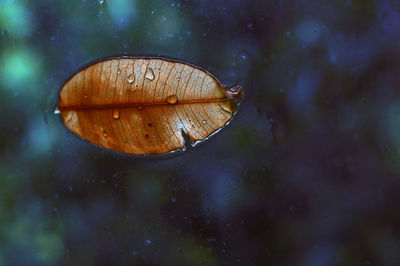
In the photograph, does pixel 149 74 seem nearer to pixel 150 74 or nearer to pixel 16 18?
pixel 150 74

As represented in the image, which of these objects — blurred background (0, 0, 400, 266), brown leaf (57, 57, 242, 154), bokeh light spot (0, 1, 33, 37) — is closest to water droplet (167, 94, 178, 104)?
brown leaf (57, 57, 242, 154)

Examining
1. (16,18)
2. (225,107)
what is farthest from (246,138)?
(16,18)

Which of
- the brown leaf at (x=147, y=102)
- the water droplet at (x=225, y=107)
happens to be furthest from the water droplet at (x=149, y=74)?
the water droplet at (x=225, y=107)

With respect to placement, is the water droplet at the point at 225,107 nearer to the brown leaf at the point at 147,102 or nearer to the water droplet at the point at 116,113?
the brown leaf at the point at 147,102

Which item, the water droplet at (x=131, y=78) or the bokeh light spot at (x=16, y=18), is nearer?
the water droplet at (x=131, y=78)

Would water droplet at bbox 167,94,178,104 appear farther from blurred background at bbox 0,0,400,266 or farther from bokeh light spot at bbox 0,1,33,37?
bokeh light spot at bbox 0,1,33,37
